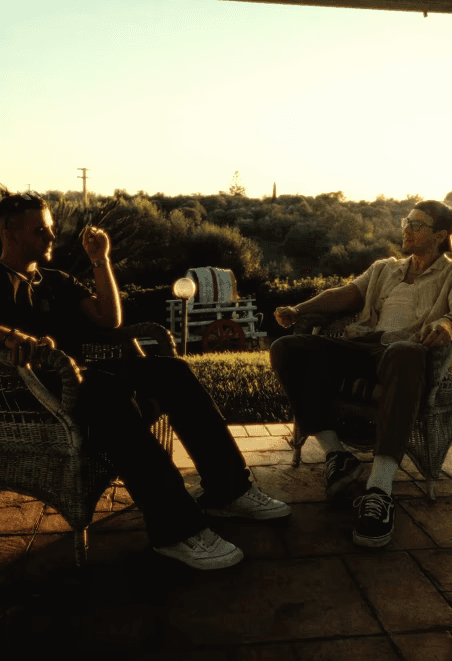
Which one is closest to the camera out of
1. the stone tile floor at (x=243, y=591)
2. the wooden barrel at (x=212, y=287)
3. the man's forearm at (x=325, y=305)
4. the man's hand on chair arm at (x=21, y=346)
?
the stone tile floor at (x=243, y=591)

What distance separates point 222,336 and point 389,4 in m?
7.13

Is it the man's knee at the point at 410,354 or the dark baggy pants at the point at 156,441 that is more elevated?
the man's knee at the point at 410,354

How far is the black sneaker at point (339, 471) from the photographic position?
7.34 ft

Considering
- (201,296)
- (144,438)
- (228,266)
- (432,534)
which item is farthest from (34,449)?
(228,266)

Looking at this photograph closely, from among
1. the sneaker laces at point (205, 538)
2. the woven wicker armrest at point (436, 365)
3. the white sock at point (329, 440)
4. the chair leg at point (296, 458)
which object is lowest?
the chair leg at point (296, 458)

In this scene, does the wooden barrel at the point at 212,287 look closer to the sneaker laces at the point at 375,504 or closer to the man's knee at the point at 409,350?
the man's knee at the point at 409,350

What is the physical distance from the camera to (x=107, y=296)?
2209 mm

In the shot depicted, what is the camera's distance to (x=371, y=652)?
140 centimetres

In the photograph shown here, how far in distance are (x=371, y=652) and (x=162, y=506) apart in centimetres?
67

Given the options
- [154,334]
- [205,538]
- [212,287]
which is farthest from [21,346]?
[212,287]

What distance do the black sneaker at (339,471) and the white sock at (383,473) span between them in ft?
0.47

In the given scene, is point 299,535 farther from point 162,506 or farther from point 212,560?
point 162,506

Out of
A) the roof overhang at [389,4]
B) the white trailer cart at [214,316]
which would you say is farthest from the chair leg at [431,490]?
the white trailer cart at [214,316]

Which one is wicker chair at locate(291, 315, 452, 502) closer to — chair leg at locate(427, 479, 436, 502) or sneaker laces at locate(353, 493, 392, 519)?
chair leg at locate(427, 479, 436, 502)
